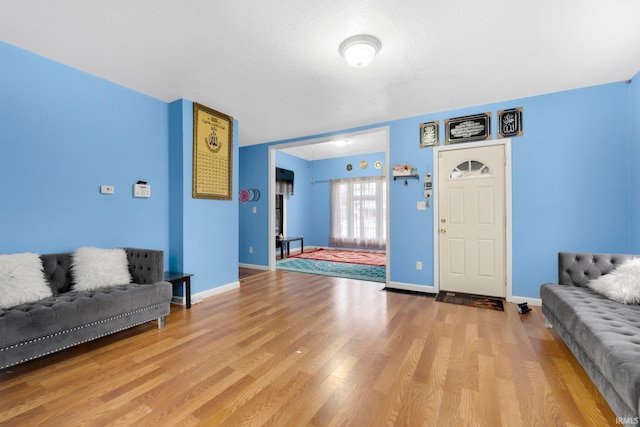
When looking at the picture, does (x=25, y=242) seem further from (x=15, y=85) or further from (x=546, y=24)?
(x=546, y=24)

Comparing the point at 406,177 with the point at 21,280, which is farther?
the point at 406,177

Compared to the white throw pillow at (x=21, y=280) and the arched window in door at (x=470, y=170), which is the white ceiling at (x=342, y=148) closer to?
the arched window in door at (x=470, y=170)

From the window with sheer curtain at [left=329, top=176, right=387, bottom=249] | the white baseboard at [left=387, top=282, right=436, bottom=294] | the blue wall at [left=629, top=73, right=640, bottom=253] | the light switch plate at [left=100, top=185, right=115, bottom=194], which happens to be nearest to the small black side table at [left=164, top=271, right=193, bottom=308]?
the light switch plate at [left=100, top=185, right=115, bottom=194]

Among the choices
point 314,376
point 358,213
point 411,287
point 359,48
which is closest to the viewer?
point 314,376

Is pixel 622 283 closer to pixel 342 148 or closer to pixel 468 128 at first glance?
pixel 468 128

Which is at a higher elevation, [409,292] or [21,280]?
[21,280]

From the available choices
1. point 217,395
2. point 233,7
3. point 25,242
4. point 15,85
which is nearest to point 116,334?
point 25,242

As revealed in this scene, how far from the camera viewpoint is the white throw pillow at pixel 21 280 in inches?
80.3

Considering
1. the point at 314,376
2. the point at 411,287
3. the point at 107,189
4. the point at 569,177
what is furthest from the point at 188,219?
the point at 569,177

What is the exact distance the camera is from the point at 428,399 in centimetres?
168

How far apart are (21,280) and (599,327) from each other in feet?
13.3

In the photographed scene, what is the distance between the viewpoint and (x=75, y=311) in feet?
6.91

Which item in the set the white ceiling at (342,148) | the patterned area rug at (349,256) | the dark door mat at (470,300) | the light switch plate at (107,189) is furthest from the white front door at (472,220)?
the light switch plate at (107,189)

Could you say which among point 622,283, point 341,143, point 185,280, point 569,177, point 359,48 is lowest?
point 185,280
